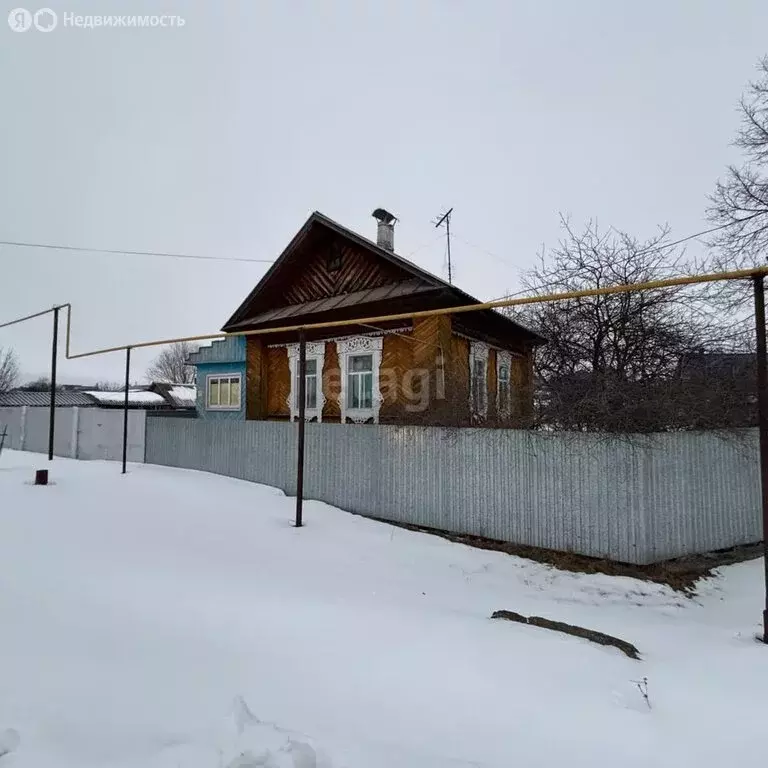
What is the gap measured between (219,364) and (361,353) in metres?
6.18

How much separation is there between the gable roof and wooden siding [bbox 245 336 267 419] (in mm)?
764

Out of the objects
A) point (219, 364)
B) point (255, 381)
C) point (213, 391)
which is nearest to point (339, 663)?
point (255, 381)

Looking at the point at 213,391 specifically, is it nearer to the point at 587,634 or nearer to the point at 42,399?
the point at 42,399

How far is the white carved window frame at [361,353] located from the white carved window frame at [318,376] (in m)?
0.72

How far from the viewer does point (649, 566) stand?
5.52 meters

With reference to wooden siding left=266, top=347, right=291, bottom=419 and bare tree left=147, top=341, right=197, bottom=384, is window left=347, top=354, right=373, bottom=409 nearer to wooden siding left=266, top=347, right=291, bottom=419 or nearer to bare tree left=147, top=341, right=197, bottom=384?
wooden siding left=266, top=347, right=291, bottom=419

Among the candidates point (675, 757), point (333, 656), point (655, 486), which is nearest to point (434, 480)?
point (655, 486)

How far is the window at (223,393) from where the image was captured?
1435 centimetres

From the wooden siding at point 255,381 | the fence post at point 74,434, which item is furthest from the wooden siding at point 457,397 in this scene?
the fence post at point 74,434

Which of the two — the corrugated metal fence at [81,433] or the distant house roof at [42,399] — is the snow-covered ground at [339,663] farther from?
the distant house roof at [42,399]

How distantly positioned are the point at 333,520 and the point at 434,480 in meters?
1.80

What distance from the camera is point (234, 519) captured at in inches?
264

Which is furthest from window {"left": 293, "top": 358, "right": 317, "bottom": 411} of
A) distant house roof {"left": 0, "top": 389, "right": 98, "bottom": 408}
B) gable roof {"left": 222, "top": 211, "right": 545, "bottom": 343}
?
distant house roof {"left": 0, "top": 389, "right": 98, "bottom": 408}

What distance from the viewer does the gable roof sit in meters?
9.51
